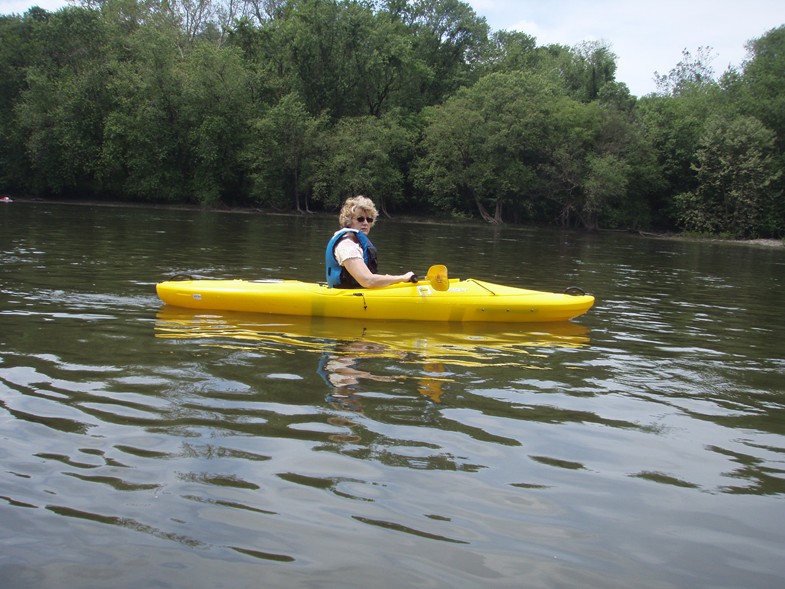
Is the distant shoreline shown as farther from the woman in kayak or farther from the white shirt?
the white shirt

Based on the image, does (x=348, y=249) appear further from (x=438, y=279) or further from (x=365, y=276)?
(x=438, y=279)

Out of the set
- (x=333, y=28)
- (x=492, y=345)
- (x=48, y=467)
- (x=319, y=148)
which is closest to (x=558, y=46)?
(x=333, y=28)

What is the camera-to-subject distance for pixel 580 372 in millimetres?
5090

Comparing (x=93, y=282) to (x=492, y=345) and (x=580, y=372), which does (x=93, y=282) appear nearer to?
(x=492, y=345)

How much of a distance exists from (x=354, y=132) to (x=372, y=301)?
1162 inches

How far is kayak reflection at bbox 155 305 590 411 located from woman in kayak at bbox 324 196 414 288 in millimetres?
404

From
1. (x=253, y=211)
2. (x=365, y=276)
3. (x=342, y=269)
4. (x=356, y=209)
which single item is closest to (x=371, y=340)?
(x=365, y=276)

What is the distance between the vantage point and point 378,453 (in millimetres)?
3270

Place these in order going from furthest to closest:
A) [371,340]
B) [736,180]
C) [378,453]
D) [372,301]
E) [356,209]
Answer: [736,180] < [372,301] < [356,209] < [371,340] < [378,453]

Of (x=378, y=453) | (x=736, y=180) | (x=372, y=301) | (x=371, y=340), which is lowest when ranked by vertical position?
(x=378, y=453)

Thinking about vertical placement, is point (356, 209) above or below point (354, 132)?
below

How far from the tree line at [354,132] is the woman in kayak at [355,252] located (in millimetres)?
26707

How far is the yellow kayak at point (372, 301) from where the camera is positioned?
6.69 m

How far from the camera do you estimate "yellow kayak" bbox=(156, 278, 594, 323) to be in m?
6.69
